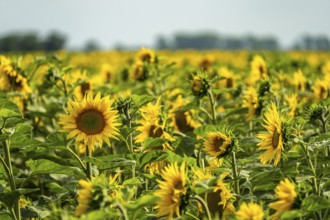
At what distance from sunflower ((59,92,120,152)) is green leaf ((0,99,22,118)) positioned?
0.23 m

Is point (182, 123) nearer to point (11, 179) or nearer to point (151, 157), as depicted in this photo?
point (151, 157)

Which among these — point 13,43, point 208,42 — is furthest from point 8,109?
point 208,42

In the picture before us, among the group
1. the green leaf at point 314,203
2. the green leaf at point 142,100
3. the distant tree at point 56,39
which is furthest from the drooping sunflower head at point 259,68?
the distant tree at point 56,39

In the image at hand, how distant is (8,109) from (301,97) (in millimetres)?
4144

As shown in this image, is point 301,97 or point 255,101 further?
point 301,97

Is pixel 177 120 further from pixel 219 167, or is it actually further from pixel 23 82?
pixel 219 167

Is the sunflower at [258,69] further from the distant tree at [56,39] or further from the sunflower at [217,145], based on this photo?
the distant tree at [56,39]

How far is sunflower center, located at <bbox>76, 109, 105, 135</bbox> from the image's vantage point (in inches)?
140

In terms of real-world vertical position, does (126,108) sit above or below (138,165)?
above

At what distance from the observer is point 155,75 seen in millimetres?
6871

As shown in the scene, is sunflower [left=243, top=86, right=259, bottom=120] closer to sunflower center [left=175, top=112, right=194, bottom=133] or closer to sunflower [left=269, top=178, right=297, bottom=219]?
Answer: sunflower center [left=175, top=112, right=194, bottom=133]

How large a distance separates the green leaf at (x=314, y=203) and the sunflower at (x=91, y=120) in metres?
1.17

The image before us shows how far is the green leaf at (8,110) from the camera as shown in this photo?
134 inches

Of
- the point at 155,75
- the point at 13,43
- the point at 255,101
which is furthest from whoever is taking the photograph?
the point at 13,43
